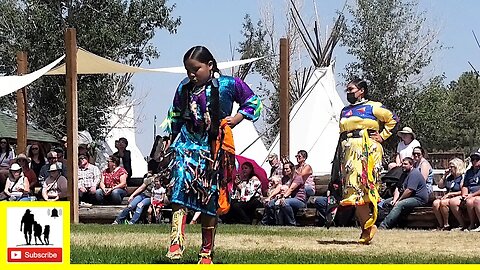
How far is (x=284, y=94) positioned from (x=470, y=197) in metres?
4.13

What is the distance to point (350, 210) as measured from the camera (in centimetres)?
1161

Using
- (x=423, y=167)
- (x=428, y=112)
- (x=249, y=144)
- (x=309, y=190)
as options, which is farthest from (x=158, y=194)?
(x=428, y=112)

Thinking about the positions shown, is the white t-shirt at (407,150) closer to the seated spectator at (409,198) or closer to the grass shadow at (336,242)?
the seated spectator at (409,198)

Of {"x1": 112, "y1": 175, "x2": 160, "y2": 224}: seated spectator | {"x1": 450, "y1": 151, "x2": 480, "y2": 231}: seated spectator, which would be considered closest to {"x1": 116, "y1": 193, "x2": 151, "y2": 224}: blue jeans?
{"x1": 112, "y1": 175, "x2": 160, "y2": 224}: seated spectator

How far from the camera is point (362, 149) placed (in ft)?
26.5

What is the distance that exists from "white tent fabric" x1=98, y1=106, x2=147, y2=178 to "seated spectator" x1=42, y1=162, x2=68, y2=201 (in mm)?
16316

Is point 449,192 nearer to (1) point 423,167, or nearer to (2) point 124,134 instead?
(1) point 423,167

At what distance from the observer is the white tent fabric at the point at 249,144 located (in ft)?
75.9

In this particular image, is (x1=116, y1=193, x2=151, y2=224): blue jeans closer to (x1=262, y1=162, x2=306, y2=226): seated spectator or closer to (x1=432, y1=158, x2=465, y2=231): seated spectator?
(x1=262, y1=162, x2=306, y2=226): seated spectator

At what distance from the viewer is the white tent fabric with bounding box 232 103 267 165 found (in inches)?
911

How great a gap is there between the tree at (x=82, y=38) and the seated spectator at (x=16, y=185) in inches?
541

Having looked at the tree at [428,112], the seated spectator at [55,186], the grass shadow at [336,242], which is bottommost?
the grass shadow at [336,242]

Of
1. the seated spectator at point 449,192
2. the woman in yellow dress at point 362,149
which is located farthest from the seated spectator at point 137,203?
the woman in yellow dress at point 362,149

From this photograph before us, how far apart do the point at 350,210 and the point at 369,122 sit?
368 cm
